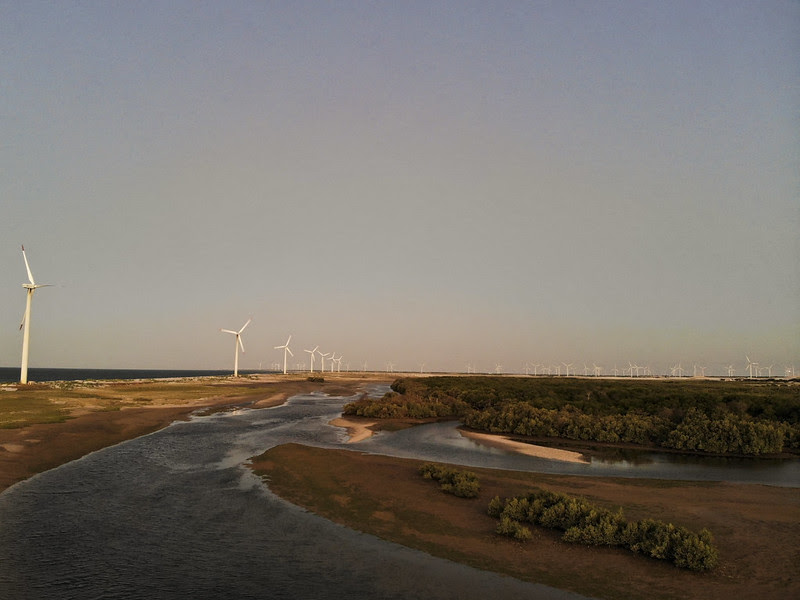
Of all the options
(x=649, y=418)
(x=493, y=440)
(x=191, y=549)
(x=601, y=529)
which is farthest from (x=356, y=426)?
(x=601, y=529)

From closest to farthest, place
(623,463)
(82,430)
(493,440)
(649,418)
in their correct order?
(623,463) → (82,430) → (493,440) → (649,418)

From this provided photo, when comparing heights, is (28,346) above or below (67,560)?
above

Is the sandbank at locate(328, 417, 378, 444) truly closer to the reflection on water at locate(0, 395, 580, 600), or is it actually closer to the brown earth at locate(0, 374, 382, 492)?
the reflection on water at locate(0, 395, 580, 600)

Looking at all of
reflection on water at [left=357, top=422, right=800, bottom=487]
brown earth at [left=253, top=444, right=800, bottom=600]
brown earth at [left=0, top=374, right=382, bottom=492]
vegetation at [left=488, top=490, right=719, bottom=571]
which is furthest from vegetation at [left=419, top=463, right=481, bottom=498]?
brown earth at [left=0, top=374, right=382, bottom=492]

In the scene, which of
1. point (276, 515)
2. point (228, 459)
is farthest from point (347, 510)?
point (228, 459)

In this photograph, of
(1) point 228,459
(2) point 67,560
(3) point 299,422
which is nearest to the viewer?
(2) point 67,560

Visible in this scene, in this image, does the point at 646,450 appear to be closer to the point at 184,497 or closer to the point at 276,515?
the point at 276,515

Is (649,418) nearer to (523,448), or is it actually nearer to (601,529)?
(523,448)
